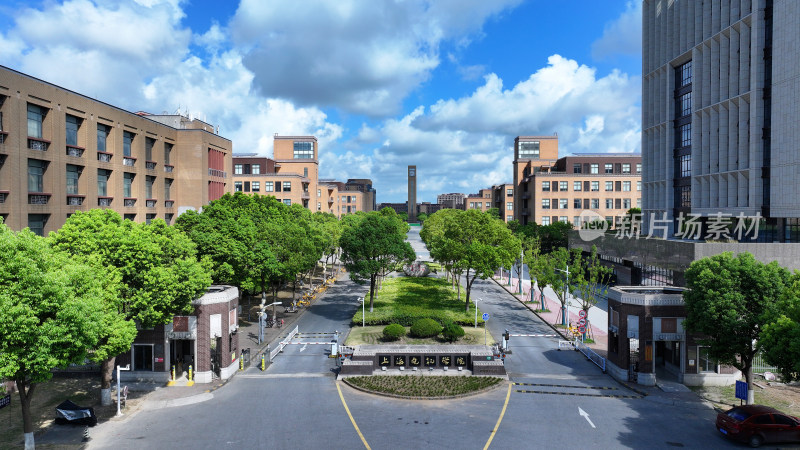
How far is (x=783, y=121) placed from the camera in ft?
140

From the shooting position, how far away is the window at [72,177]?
38.5 meters

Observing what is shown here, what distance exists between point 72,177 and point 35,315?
80.8 ft

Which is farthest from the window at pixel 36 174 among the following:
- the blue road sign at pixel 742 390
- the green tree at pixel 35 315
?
the blue road sign at pixel 742 390

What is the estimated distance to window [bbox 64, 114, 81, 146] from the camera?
126 feet

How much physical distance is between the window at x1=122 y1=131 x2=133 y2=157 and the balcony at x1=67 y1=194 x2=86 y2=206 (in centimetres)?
715

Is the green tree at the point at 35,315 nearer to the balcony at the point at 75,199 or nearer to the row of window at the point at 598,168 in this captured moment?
the balcony at the point at 75,199

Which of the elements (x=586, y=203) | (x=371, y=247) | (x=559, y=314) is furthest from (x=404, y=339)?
(x=586, y=203)

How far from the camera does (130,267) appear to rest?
26469 mm

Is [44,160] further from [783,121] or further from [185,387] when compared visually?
[783,121]

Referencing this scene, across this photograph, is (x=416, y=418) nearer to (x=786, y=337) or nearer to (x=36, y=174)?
(x=786, y=337)

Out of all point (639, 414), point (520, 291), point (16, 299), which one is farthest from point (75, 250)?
point (520, 291)

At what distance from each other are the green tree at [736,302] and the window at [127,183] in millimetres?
46315

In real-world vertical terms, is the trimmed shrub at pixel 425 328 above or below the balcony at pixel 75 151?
below

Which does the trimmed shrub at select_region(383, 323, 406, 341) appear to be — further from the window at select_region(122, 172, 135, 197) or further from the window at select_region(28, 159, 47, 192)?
the window at select_region(28, 159, 47, 192)
